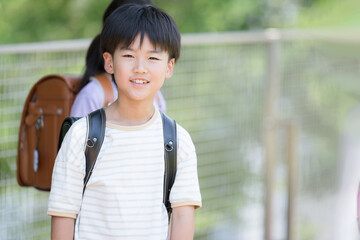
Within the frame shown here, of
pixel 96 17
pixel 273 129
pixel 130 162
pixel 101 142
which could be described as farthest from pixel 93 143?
pixel 96 17

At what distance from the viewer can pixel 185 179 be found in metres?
2.53

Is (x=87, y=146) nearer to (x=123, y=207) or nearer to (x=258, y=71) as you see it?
(x=123, y=207)

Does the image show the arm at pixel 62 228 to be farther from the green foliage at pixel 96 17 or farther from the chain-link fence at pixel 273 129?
the green foliage at pixel 96 17

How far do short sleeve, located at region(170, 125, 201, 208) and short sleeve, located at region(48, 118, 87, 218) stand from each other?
349mm

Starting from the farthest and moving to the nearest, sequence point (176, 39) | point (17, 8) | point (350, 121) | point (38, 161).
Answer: point (17, 8)
point (350, 121)
point (38, 161)
point (176, 39)

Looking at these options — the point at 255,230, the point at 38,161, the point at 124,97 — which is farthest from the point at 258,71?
the point at 124,97

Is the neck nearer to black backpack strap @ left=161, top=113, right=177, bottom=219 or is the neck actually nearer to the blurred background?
black backpack strap @ left=161, top=113, right=177, bottom=219

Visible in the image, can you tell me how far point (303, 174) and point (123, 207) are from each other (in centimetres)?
333

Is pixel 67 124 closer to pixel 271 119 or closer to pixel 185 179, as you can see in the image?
pixel 185 179

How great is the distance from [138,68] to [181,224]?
0.59 m

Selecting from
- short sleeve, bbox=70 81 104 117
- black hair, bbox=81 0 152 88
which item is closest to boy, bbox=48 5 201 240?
short sleeve, bbox=70 81 104 117

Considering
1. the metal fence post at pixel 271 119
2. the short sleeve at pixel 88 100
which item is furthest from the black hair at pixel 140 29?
the metal fence post at pixel 271 119

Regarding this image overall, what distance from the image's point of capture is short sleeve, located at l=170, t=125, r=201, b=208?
2516mm

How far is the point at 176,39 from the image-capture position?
258cm
